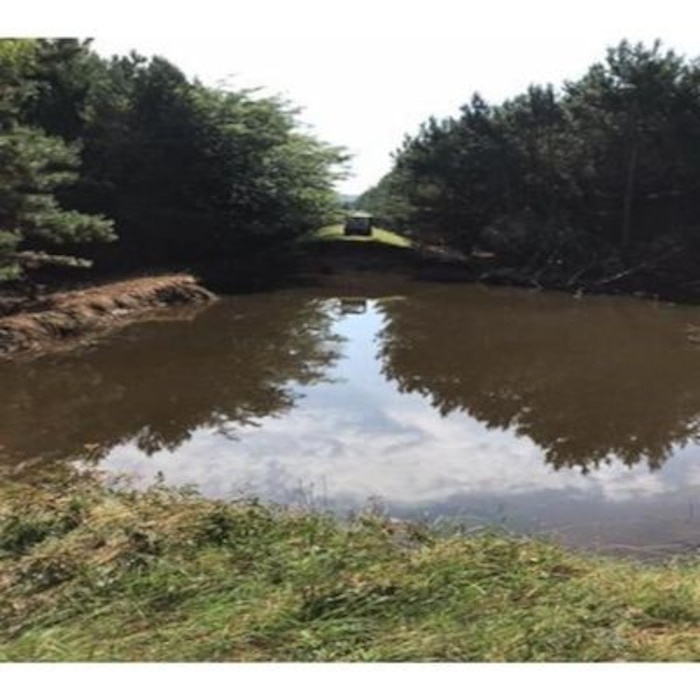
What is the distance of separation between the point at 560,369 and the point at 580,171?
10425 mm

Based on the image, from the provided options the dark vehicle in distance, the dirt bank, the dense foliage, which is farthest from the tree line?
the dense foliage

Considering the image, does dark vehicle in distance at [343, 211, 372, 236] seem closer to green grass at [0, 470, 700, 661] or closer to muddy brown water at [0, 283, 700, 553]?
muddy brown water at [0, 283, 700, 553]

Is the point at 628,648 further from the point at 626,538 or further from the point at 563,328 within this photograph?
the point at 563,328

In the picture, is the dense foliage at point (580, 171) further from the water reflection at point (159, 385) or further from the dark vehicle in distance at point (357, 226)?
the water reflection at point (159, 385)

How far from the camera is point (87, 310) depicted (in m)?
14.0

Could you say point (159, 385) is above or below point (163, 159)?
below

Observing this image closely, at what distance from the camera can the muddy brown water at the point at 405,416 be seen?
21.6 ft

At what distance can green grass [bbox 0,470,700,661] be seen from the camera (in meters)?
3.07

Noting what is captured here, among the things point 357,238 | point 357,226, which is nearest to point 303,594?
point 357,238

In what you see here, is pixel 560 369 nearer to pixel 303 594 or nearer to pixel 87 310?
pixel 87 310

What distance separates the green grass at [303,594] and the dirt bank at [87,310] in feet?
26.2

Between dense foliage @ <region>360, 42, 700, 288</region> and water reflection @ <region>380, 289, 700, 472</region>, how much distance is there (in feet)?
10.6

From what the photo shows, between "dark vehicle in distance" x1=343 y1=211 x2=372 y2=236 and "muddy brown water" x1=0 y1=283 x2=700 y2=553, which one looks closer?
"muddy brown water" x1=0 y1=283 x2=700 y2=553

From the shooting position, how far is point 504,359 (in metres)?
12.1
